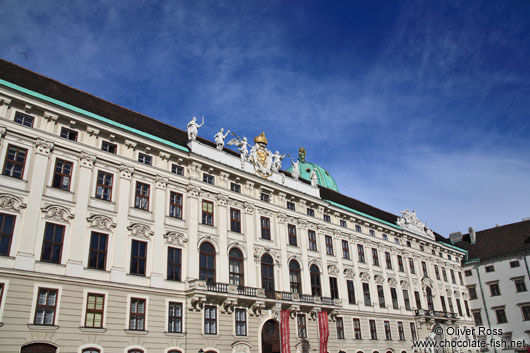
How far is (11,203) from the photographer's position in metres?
25.5

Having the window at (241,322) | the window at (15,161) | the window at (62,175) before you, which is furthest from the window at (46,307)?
the window at (241,322)

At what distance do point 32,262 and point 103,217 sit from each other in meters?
5.32

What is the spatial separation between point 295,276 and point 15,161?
81.2 ft

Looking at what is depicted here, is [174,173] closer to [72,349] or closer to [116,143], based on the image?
[116,143]

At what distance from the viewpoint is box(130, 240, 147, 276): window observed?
98.0 feet

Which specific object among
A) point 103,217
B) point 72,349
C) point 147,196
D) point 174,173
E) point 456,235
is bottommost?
point 72,349

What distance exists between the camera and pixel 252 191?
4016cm

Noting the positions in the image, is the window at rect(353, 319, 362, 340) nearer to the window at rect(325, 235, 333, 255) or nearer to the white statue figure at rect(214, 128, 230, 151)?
the window at rect(325, 235, 333, 255)

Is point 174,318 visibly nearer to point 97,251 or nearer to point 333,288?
point 97,251

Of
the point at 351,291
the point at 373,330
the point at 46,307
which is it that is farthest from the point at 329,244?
the point at 46,307

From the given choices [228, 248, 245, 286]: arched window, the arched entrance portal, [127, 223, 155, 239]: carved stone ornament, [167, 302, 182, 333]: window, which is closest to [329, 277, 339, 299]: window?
the arched entrance portal

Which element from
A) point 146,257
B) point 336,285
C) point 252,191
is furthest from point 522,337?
point 146,257

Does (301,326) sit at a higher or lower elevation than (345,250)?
lower

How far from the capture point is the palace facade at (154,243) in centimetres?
2566
